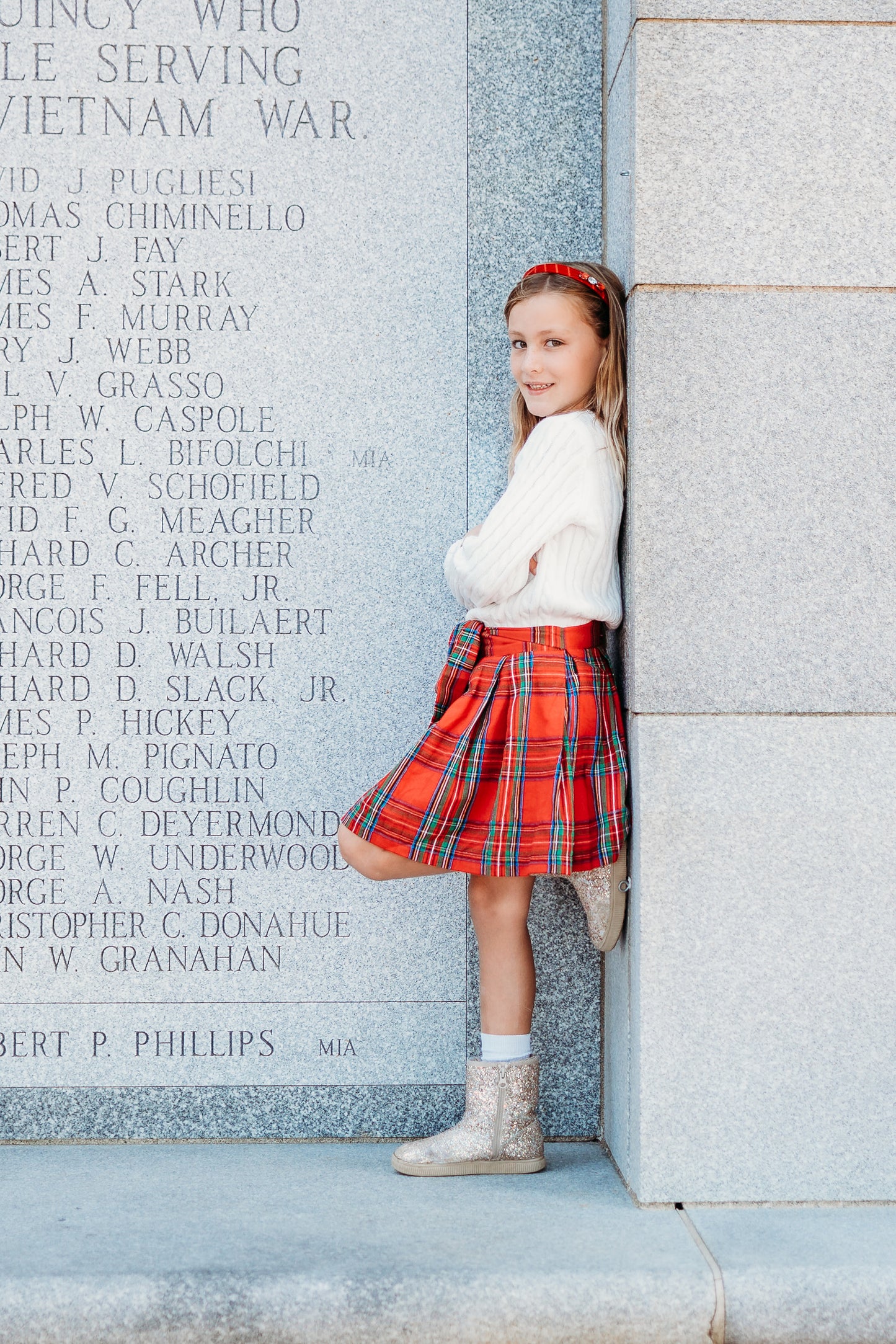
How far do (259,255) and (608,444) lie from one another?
123 cm

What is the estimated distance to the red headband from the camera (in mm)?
3115

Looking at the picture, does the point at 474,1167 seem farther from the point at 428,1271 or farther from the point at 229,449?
the point at 229,449

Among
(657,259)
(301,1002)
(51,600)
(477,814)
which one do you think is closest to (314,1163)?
(301,1002)

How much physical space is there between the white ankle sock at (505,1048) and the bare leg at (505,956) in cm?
1

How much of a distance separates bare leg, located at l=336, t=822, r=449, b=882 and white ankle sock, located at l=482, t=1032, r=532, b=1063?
48cm

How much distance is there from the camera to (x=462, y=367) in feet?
11.7

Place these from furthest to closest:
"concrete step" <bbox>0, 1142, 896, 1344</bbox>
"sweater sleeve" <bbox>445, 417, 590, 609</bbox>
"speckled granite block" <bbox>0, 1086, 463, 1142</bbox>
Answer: "speckled granite block" <bbox>0, 1086, 463, 1142</bbox>, "sweater sleeve" <bbox>445, 417, 590, 609</bbox>, "concrete step" <bbox>0, 1142, 896, 1344</bbox>

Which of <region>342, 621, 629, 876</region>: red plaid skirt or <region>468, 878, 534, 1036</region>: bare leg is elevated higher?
<region>342, 621, 629, 876</region>: red plaid skirt

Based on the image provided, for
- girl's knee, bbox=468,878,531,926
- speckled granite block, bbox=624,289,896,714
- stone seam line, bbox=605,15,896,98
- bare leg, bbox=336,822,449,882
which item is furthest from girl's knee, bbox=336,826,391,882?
stone seam line, bbox=605,15,896,98

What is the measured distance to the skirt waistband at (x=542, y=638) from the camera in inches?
122

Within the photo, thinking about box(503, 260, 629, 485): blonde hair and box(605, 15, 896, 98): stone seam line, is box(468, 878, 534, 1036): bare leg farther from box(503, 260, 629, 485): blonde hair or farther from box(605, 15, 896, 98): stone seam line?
box(605, 15, 896, 98): stone seam line

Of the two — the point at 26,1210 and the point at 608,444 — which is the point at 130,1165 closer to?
the point at 26,1210

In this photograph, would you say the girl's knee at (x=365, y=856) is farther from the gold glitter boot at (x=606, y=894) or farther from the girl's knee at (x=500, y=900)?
the gold glitter boot at (x=606, y=894)

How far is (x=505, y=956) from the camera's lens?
3232 millimetres
